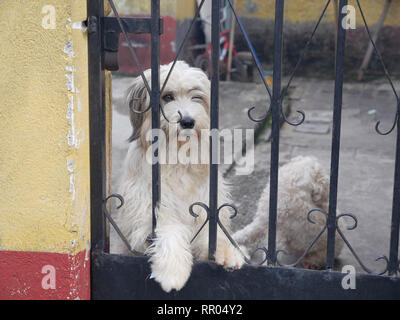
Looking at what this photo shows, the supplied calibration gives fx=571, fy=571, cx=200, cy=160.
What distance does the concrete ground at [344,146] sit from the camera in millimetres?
4243

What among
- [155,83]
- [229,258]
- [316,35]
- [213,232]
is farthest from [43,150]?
[316,35]

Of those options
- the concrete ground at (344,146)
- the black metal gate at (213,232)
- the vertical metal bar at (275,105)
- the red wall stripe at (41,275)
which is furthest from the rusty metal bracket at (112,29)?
the concrete ground at (344,146)

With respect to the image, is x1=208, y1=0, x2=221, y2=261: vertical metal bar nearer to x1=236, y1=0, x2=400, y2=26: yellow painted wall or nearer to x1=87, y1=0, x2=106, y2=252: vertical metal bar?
x1=87, y1=0, x2=106, y2=252: vertical metal bar

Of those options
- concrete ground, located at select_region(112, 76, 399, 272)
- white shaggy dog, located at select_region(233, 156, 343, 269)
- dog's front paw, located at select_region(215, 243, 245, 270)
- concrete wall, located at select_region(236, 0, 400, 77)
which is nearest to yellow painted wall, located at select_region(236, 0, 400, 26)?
concrete wall, located at select_region(236, 0, 400, 77)

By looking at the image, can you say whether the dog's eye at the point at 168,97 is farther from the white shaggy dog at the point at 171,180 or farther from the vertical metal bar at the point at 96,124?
the vertical metal bar at the point at 96,124

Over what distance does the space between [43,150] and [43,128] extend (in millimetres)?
97

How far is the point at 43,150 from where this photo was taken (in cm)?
250

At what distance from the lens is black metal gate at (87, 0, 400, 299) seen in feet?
8.25

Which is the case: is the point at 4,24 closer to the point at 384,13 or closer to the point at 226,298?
the point at 226,298

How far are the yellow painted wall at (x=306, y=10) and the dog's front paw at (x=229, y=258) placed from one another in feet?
26.7

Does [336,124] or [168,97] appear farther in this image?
[168,97]

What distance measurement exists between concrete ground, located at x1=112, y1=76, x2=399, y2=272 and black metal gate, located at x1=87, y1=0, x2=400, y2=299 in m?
1.08

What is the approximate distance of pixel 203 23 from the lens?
32.0ft

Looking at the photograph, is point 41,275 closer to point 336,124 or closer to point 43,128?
point 43,128
